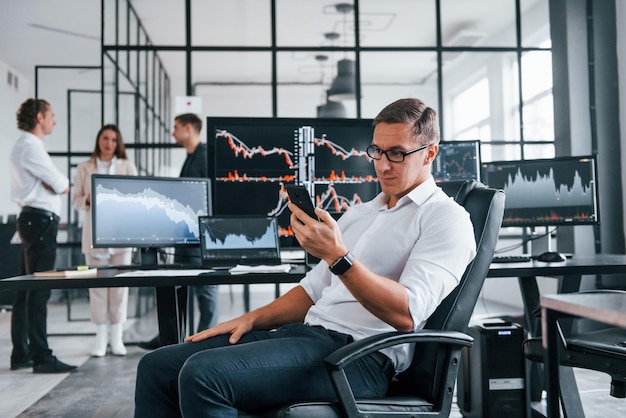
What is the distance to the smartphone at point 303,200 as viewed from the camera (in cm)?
137

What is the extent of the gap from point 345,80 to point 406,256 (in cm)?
391

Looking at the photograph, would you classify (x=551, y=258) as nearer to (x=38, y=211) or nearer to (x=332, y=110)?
(x=38, y=211)

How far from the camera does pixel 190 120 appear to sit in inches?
159

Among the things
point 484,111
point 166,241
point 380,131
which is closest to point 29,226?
point 166,241

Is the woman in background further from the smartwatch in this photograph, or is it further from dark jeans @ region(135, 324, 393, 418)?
the smartwatch

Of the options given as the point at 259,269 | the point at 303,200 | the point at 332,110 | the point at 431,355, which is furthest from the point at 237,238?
the point at 332,110

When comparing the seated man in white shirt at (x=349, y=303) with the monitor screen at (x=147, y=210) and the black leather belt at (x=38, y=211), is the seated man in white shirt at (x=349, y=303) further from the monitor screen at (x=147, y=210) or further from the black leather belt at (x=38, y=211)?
the black leather belt at (x=38, y=211)

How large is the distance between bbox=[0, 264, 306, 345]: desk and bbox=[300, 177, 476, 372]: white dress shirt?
415mm

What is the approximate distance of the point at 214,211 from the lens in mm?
2635

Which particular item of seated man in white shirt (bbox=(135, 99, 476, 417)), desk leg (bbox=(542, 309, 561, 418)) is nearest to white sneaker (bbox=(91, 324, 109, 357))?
seated man in white shirt (bbox=(135, 99, 476, 417))

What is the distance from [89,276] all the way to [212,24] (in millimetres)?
3528

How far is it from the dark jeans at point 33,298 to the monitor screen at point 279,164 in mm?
1695

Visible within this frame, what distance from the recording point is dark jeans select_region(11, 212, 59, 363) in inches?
142

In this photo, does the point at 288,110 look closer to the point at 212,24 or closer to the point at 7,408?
the point at 212,24
